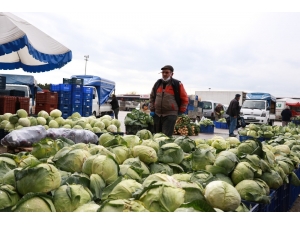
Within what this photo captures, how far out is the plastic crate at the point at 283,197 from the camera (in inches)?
129

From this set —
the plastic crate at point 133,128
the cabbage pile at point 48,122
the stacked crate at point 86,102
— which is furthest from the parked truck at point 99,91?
the cabbage pile at point 48,122

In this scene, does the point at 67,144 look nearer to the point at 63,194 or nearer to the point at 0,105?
the point at 63,194

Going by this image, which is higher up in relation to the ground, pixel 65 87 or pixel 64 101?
pixel 65 87

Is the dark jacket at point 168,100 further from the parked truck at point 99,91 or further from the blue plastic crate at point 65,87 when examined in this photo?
the parked truck at point 99,91

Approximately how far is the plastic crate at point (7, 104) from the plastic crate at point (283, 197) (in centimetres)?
682

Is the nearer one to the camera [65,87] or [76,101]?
[65,87]

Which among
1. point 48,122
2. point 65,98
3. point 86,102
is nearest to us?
point 48,122

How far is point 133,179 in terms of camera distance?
219 centimetres

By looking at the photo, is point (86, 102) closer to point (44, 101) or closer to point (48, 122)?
point (44, 101)

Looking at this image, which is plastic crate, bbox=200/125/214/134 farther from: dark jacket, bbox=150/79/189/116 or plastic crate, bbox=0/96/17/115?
plastic crate, bbox=0/96/17/115

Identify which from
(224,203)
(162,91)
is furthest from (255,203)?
(162,91)

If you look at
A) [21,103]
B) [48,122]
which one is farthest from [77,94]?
[48,122]

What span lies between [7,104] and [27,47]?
7.16 feet

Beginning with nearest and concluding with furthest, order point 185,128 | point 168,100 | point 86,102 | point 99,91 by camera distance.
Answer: point 168,100 < point 185,128 < point 86,102 < point 99,91
